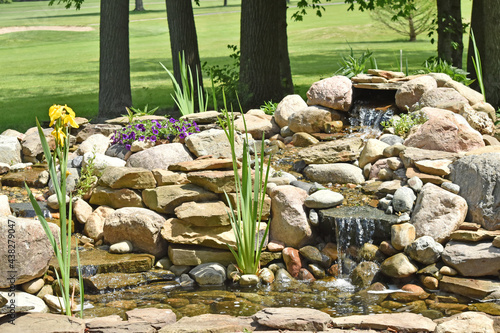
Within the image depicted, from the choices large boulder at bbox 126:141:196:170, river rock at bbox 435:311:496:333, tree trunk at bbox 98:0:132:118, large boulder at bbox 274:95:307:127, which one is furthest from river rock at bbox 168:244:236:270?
tree trunk at bbox 98:0:132:118

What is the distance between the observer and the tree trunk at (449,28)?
10.8 meters

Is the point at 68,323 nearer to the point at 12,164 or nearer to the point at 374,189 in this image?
the point at 374,189

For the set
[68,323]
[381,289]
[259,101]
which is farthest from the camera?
[259,101]

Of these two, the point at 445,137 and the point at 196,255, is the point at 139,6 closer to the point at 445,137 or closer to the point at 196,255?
the point at 445,137

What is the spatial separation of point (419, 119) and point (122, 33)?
505 centimetres

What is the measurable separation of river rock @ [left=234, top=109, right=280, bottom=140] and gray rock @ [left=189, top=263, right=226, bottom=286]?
2.28 metres

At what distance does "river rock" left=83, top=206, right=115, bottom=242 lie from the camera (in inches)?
231

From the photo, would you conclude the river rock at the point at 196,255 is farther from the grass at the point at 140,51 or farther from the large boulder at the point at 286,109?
the grass at the point at 140,51

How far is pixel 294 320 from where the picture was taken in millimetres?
3752

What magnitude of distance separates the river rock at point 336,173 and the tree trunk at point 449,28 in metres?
5.00

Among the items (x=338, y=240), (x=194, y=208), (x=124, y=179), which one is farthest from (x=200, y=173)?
(x=338, y=240)

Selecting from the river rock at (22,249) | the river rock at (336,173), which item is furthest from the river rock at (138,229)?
the river rock at (336,173)

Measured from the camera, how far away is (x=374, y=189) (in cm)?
611

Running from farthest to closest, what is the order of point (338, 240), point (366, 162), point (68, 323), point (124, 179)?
point (366, 162), point (124, 179), point (338, 240), point (68, 323)
